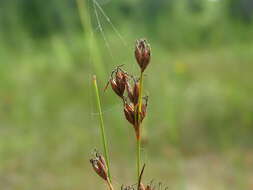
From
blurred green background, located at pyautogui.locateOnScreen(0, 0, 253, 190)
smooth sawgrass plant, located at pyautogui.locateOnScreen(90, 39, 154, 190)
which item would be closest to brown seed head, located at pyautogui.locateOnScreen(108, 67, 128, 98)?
smooth sawgrass plant, located at pyautogui.locateOnScreen(90, 39, 154, 190)

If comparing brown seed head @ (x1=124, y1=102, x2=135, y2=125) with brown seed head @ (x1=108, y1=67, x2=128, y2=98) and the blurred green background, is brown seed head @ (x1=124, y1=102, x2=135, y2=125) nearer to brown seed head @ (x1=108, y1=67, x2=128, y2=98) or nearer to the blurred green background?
brown seed head @ (x1=108, y1=67, x2=128, y2=98)

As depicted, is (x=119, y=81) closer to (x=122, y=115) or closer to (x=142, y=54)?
(x=142, y=54)

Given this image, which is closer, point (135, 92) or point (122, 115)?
point (135, 92)

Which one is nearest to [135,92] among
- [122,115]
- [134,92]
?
[134,92]

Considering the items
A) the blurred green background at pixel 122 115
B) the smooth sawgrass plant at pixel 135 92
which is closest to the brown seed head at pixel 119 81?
the smooth sawgrass plant at pixel 135 92

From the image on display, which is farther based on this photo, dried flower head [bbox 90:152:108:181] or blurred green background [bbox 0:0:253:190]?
blurred green background [bbox 0:0:253:190]

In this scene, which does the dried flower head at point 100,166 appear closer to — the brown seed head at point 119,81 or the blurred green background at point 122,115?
the brown seed head at point 119,81
